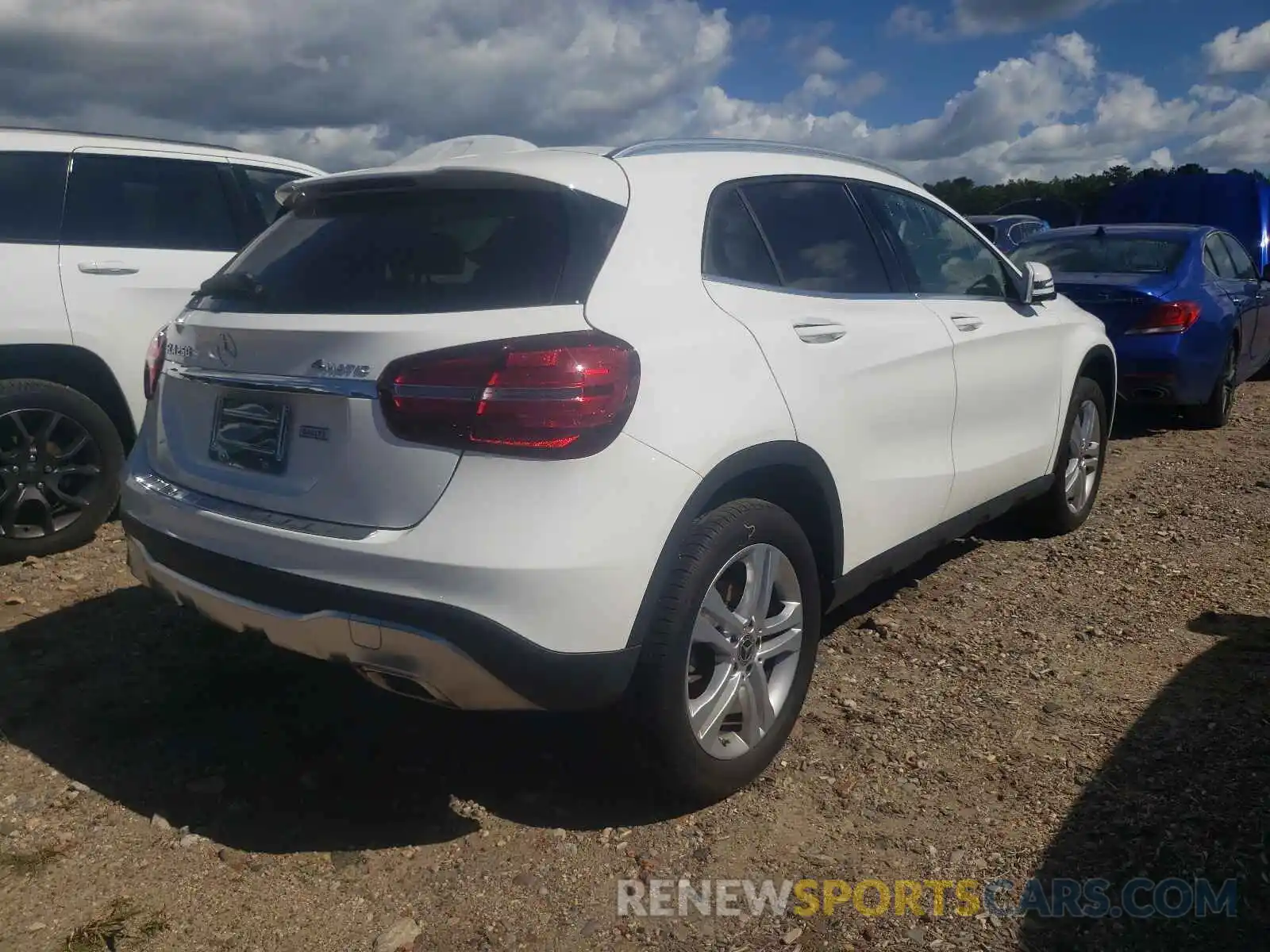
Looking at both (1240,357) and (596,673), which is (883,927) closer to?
(596,673)

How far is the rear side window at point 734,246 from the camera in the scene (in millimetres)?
2869

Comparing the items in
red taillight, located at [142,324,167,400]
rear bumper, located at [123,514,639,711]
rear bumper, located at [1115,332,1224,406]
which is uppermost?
red taillight, located at [142,324,167,400]

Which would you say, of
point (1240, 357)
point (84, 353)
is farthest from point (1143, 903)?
point (1240, 357)

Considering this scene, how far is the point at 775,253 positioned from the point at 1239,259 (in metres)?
7.28

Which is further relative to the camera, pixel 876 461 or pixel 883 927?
pixel 876 461

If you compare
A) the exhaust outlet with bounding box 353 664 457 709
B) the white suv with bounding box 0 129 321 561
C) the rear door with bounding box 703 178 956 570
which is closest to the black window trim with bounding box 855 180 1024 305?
the rear door with bounding box 703 178 956 570

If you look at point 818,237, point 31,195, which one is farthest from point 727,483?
point 31,195

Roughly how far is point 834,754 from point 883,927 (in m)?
0.77

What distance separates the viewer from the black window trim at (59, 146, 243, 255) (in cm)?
482

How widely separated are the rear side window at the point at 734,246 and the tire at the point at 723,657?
629mm

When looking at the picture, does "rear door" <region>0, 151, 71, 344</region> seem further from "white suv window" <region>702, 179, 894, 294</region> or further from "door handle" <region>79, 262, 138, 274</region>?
"white suv window" <region>702, 179, 894, 294</region>

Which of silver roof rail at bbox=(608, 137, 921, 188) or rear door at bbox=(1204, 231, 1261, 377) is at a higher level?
silver roof rail at bbox=(608, 137, 921, 188)

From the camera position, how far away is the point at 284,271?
2826 mm

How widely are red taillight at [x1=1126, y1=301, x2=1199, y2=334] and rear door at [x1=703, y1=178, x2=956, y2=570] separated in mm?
4121
